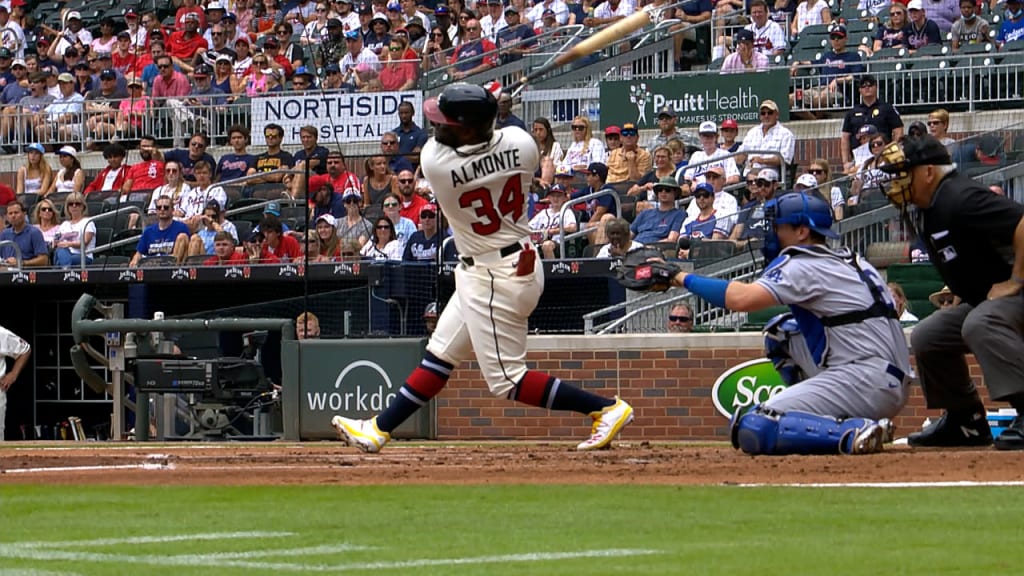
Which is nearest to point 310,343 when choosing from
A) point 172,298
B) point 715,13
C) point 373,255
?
point 373,255

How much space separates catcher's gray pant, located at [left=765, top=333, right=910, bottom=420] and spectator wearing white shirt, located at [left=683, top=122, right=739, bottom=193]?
813 centimetres

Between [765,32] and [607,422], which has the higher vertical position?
[765,32]

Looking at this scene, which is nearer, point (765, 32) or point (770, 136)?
point (770, 136)

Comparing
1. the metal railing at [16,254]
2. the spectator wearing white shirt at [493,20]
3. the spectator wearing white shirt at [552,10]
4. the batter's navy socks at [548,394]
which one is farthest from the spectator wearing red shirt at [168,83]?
the batter's navy socks at [548,394]

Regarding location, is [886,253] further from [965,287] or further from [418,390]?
[418,390]

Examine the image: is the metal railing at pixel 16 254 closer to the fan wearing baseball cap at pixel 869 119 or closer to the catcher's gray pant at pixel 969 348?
the fan wearing baseball cap at pixel 869 119

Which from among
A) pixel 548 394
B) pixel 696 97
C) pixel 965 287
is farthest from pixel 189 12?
pixel 965 287

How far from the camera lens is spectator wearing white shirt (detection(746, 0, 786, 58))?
2033 cm

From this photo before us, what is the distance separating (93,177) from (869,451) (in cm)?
1690

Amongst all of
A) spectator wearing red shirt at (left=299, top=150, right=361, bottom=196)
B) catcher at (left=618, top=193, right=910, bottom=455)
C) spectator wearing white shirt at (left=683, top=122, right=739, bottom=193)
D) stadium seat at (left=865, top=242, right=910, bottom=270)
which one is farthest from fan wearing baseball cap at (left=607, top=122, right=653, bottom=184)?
catcher at (left=618, top=193, right=910, bottom=455)

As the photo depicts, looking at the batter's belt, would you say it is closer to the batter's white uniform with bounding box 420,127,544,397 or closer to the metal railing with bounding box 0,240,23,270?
the batter's white uniform with bounding box 420,127,544,397

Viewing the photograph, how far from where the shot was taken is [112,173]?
71.5ft

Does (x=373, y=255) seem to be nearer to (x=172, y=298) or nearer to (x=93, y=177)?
(x=172, y=298)

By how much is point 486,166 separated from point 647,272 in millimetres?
1187
